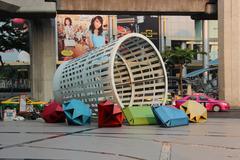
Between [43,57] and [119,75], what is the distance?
650 inches

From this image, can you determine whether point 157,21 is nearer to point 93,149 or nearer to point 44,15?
point 44,15

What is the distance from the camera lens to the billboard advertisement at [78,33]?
86312 millimetres

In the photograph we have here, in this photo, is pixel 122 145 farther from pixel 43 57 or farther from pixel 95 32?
pixel 95 32

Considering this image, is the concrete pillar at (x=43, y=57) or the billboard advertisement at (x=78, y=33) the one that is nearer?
the concrete pillar at (x=43, y=57)

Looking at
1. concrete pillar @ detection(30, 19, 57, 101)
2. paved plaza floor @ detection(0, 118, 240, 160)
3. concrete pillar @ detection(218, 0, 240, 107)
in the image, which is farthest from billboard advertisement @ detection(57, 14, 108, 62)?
paved plaza floor @ detection(0, 118, 240, 160)

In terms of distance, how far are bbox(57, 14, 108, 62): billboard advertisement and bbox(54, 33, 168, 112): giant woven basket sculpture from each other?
6071 cm

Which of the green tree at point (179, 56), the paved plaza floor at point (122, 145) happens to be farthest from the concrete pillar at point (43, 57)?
the paved plaza floor at point (122, 145)

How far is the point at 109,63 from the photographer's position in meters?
20.0

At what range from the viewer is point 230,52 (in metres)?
36.9

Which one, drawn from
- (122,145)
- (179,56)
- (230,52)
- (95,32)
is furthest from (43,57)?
(95,32)

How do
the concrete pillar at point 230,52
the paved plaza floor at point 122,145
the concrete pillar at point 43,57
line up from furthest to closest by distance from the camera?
the concrete pillar at point 43,57, the concrete pillar at point 230,52, the paved plaza floor at point 122,145

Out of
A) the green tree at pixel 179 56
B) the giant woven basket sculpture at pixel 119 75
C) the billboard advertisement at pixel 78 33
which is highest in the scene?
the billboard advertisement at pixel 78 33

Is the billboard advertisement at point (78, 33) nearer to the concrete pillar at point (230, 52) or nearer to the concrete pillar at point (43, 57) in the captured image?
the concrete pillar at point (43, 57)

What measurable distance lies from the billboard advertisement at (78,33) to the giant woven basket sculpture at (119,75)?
60712 mm
